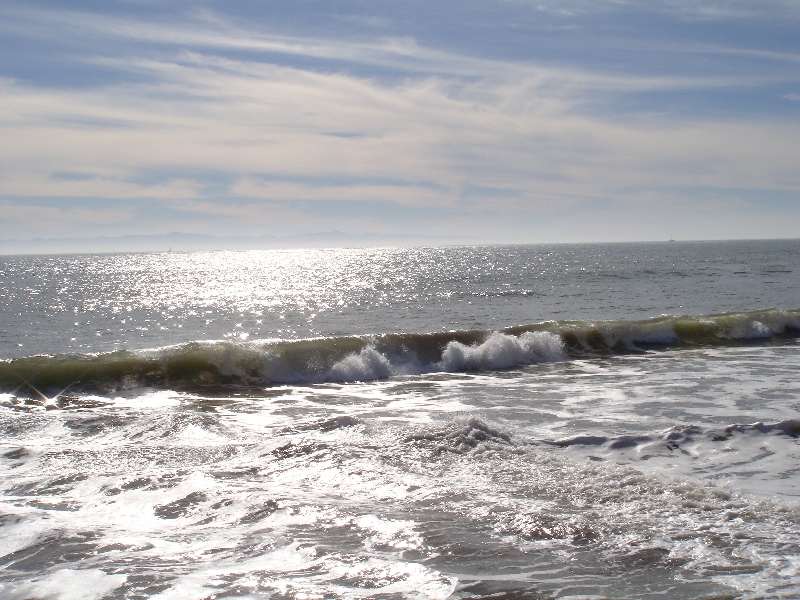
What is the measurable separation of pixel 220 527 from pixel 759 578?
200 inches

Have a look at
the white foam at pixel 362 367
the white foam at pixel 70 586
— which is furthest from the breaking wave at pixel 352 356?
the white foam at pixel 70 586

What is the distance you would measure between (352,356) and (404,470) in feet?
31.5

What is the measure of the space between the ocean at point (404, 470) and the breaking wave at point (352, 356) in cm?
8

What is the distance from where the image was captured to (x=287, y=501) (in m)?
7.40

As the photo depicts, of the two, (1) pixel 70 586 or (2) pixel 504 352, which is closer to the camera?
(1) pixel 70 586

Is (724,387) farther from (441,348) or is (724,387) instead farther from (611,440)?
(441,348)

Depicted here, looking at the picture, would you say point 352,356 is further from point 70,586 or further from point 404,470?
point 70,586

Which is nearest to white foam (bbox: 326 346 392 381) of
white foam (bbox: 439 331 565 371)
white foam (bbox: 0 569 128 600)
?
white foam (bbox: 439 331 565 371)

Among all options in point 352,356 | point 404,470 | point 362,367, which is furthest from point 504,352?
point 404,470

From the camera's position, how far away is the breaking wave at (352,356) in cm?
1576

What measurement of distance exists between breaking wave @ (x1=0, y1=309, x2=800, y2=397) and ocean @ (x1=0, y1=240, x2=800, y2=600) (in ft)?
0.26

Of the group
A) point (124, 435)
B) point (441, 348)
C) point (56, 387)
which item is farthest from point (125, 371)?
point (441, 348)

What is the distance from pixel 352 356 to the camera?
1792 centimetres

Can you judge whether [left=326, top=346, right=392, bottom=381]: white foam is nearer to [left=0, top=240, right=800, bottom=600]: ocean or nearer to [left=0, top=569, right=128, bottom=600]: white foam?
[left=0, top=240, right=800, bottom=600]: ocean
